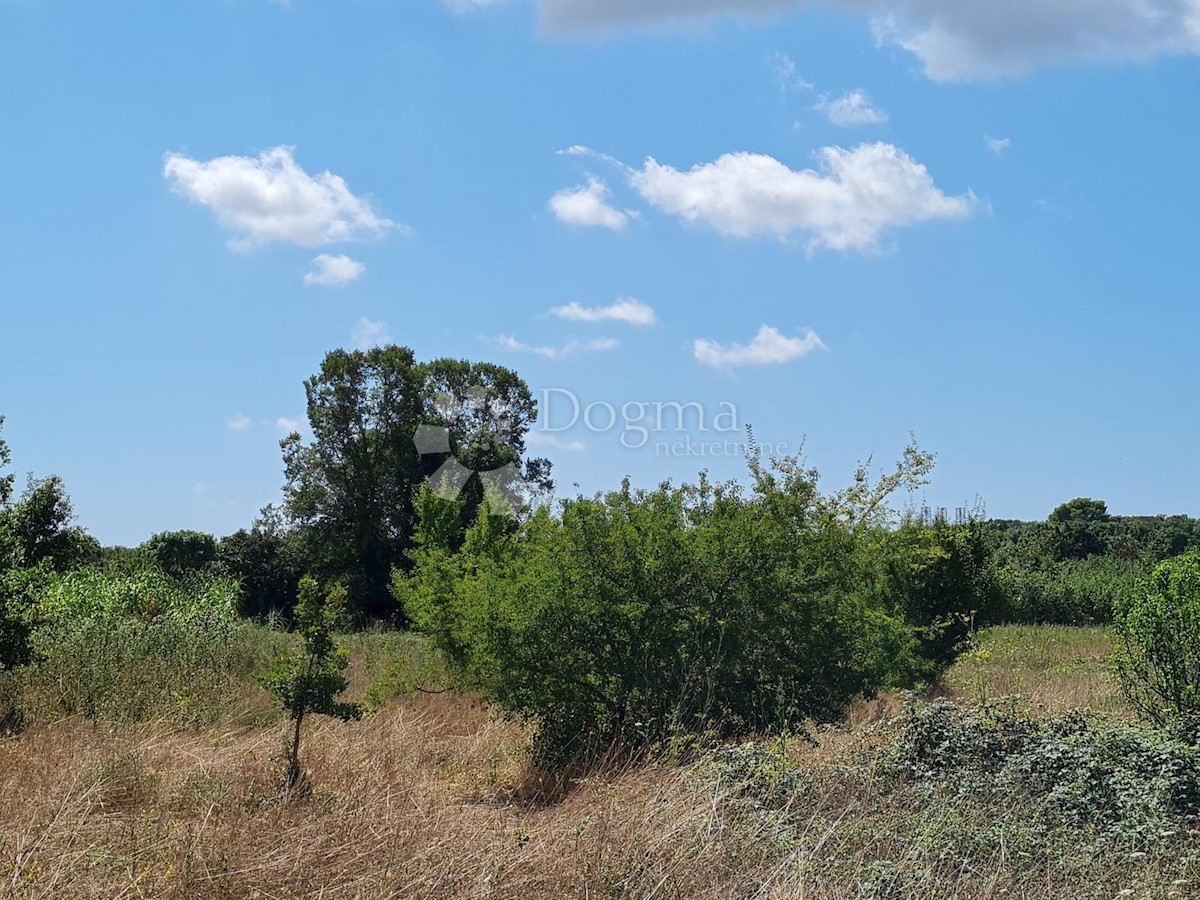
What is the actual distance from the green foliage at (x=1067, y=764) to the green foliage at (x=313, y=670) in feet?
13.7

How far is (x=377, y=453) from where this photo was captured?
104 feet

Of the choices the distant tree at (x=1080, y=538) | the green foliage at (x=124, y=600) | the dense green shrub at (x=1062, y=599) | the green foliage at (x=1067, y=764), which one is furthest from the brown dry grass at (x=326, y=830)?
the distant tree at (x=1080, y=538)


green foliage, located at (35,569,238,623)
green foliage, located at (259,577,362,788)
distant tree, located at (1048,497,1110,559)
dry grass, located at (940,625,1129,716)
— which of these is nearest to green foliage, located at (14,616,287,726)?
green foliage, located at (35,569,238,623)

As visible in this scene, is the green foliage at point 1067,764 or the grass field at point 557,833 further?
the green foliage at point 1067,764

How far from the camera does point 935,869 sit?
517 cm

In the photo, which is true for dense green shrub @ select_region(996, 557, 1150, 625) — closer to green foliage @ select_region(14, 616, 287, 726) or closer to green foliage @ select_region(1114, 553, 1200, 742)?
green foliage @ select_region(1114, 553, 1200, 742)

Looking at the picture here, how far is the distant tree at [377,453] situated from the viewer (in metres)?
31.1

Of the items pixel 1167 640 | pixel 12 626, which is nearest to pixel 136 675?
pixel 12 626

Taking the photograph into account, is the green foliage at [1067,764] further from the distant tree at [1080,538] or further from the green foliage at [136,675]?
the distant tree at [1080,538]

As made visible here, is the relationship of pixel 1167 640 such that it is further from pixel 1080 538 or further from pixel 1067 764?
pixel 1080 538

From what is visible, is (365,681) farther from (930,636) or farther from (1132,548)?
(1132,548)

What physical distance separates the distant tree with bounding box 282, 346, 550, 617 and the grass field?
909 inches

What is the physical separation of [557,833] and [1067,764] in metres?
3.34

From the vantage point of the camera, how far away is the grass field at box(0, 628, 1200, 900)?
189 inches
